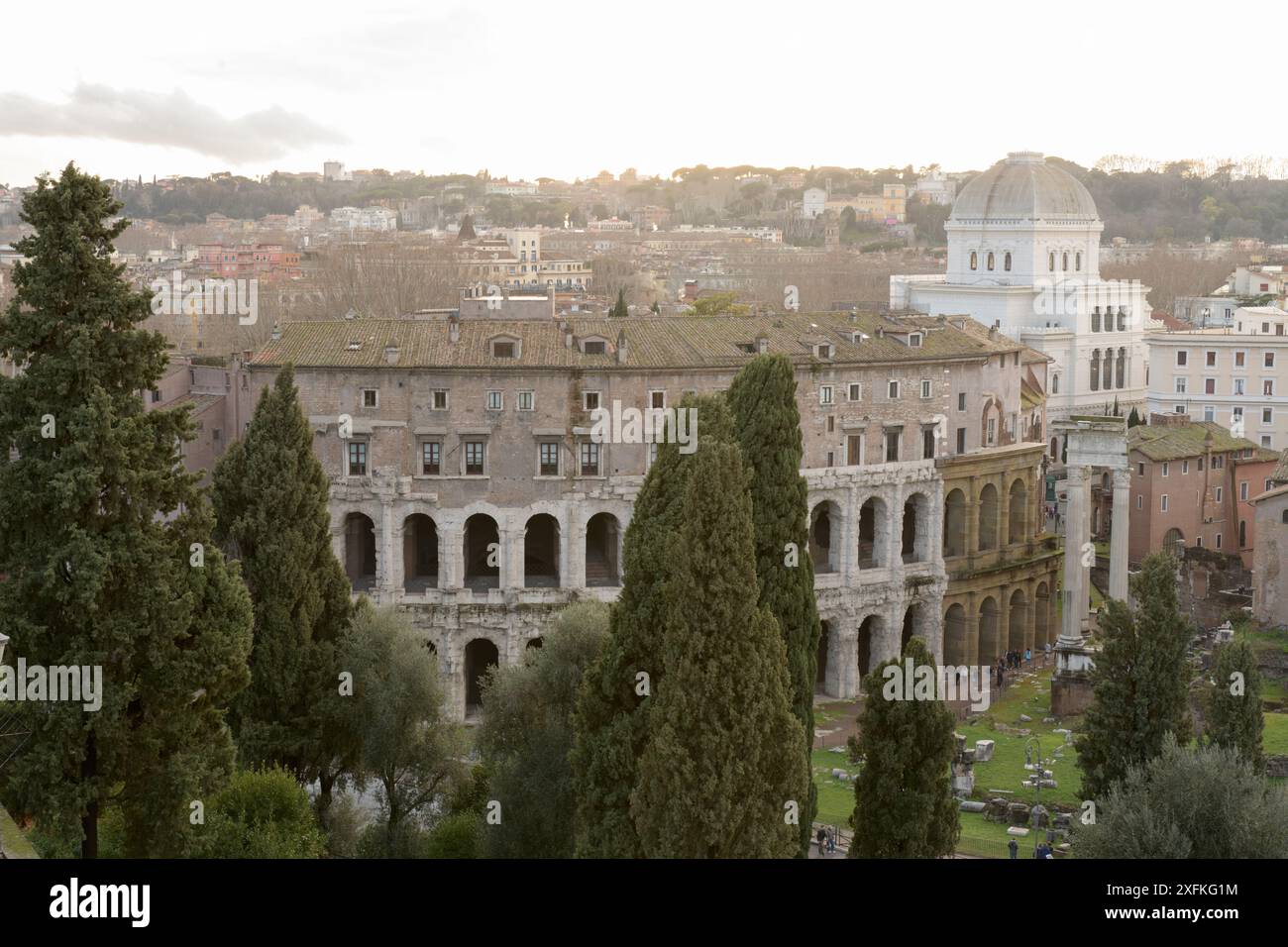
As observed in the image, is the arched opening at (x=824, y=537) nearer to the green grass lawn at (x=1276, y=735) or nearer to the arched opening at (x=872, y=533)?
the arched opening at (x=872, y=533)

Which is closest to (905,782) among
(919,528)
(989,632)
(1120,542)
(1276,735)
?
(1276,735)

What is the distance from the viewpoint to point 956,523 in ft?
171

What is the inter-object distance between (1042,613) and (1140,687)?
24.8 metres

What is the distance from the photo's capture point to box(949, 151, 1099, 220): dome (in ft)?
266

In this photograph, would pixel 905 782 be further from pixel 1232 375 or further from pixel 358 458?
pixel 1232 375

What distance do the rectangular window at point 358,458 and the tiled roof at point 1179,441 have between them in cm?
2633

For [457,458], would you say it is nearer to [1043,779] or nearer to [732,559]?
[1043,779]

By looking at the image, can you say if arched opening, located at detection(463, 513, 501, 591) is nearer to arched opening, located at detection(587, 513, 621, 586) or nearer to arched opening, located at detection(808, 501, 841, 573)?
arched opening, located at detection(587, 513, 621, 586)

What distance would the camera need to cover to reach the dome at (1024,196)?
3187 inches

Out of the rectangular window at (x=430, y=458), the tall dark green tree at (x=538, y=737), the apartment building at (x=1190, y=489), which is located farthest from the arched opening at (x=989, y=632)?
the tall dark green tree at (x=538, y=737)

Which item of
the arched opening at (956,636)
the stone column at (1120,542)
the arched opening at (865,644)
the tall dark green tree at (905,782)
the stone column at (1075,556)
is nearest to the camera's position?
the tall dark green tree at (905,782)

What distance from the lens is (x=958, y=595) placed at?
169ft
